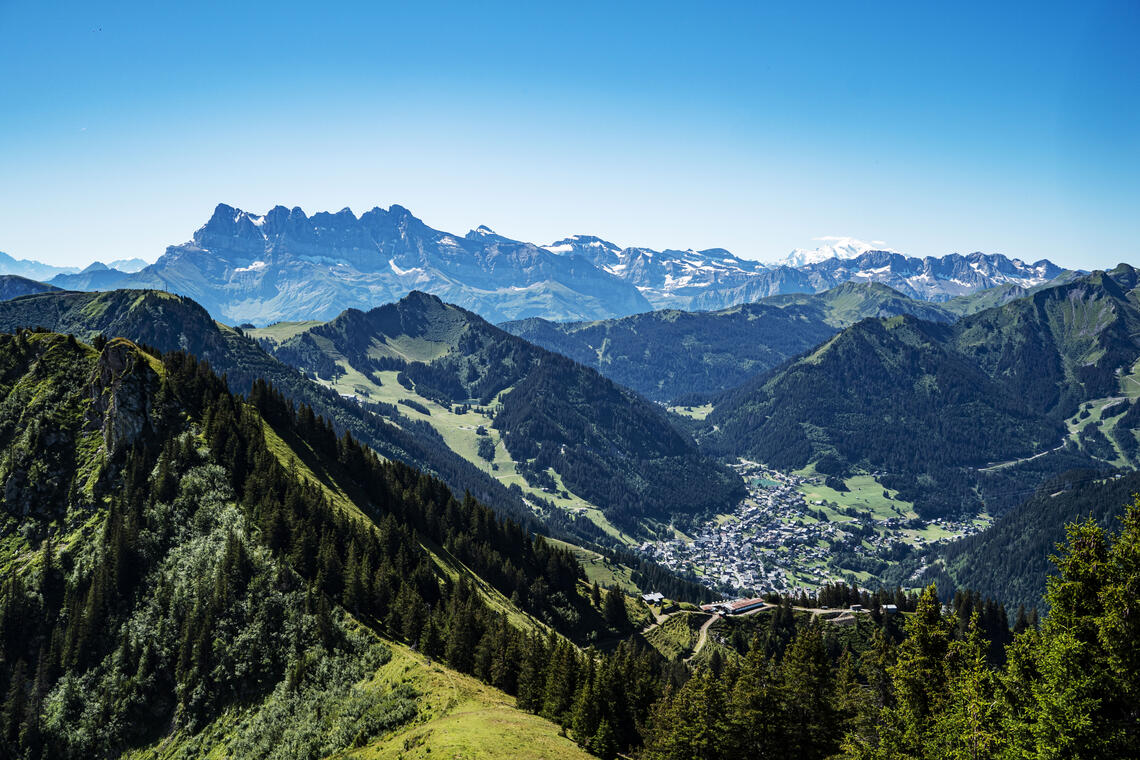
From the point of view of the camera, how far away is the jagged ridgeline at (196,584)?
77688 mm

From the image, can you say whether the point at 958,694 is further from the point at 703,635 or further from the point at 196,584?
the point at 703,635

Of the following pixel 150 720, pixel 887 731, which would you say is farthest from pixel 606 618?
pixel 887 731

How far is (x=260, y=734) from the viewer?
2793 inches

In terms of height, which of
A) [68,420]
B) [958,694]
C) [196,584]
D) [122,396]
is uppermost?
[122,396]

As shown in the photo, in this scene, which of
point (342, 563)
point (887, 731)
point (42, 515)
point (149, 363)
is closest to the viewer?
point (887, 731)

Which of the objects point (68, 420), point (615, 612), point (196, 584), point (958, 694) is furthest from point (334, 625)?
point (615, 612)

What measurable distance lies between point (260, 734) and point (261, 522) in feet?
111

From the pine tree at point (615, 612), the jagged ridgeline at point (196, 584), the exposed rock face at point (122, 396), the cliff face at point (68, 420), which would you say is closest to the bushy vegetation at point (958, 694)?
the jagged ridgeline at point (196, 584)

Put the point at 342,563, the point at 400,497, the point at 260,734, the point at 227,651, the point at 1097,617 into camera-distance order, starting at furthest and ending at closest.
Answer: the point at 400,497
the point at 342,563
the point at 227,651
the point at 260,734
the point at 1097,617

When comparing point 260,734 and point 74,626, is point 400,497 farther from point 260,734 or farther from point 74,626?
point 260,734

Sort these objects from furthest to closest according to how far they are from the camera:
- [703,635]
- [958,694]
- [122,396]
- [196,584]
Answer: [703,635] < [122,396] < [196,584] < [958,694]

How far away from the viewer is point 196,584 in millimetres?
88375

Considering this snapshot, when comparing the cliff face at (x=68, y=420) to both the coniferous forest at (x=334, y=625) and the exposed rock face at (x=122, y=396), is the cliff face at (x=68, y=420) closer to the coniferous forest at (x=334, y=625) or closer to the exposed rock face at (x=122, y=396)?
the exposed rock face at (x=122, y=396)

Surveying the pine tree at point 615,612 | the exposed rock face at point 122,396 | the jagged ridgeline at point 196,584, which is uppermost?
the exposed rock face at point 122,396
